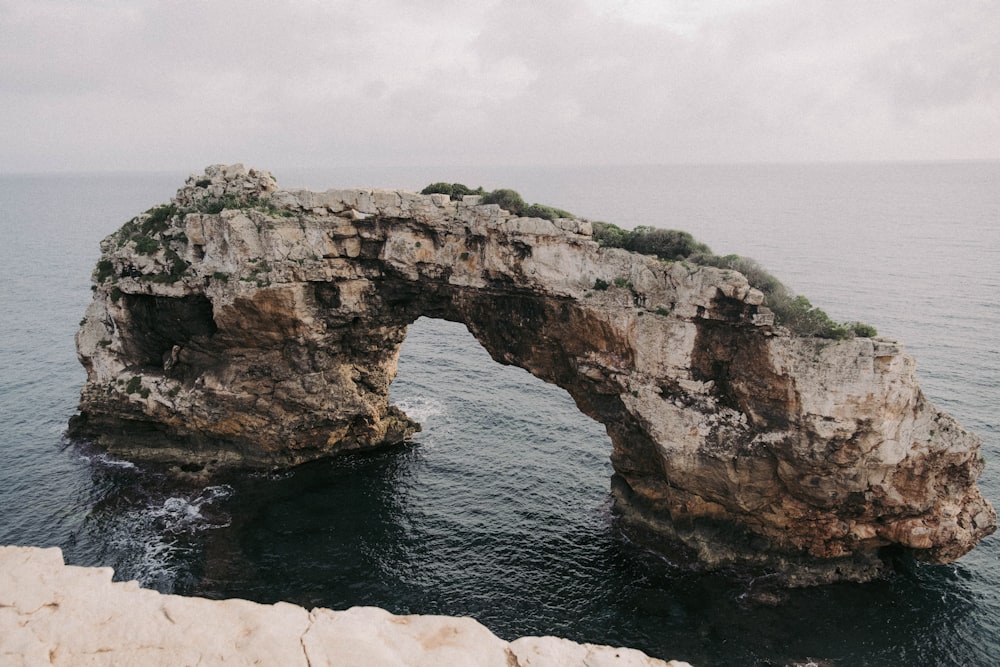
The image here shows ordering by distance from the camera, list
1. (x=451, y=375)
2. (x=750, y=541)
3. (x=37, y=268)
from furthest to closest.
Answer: (x=37, y=268) < (x=451, y=375) < (x=750, y=541)

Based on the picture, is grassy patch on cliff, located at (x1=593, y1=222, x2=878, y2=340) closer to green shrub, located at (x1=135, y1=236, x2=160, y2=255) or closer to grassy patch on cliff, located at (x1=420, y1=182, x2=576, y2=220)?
grassy patch on cliff, located at (x1=420, y1=182, x2=576, y2=220)

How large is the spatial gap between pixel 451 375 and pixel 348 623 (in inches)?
1871

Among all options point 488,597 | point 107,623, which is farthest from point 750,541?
point 107,623

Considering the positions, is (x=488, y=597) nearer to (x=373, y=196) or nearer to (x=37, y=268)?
(x=373, y=196)

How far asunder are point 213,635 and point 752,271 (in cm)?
2810

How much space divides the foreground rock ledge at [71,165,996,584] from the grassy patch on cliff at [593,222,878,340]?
2.88 ft

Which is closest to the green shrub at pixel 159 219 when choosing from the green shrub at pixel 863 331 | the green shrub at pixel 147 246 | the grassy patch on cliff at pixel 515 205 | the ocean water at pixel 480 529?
the green shrub at pixel 147 246

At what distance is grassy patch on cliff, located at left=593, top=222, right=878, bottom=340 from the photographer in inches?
1163

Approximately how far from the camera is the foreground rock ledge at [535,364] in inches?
1191

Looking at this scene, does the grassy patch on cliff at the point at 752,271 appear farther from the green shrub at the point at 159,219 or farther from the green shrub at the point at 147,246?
the green shrub at the point at 147,246

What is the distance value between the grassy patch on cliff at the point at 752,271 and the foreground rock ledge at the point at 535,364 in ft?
2.88

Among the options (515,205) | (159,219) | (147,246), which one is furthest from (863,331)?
(159,219)

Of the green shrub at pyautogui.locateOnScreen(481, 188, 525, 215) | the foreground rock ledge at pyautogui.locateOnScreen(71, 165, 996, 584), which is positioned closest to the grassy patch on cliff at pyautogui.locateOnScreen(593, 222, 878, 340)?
the foreground rock ledge at pyautogui.locateOnScreen(71, 165, 996, 584)

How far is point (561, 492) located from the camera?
40406 mm
